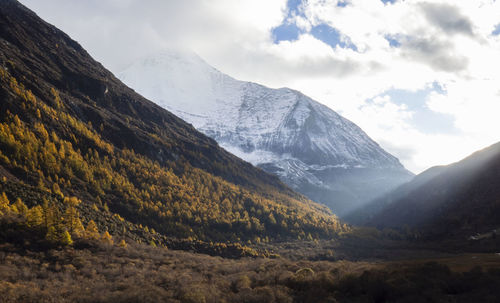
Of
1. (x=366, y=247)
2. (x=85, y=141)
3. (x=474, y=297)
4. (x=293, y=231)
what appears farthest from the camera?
(x=293, y=231)

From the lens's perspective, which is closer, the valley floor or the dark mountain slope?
the valley floor

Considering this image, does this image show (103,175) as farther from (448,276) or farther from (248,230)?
(448,276)

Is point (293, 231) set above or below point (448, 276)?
below

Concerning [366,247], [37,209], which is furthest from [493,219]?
[37,209]

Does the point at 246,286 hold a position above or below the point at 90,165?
below

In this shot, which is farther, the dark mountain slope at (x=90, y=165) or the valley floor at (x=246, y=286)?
the dark mountain slope at (x=90, y=165)

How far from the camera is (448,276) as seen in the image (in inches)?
1396

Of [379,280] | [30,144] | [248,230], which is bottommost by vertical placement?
[248,230]

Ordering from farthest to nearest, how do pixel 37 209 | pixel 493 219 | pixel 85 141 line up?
1. pixel 85 141
2. pixel 493 219
3. pixel 37 209

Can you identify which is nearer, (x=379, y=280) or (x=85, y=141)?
(x=379, y=280)

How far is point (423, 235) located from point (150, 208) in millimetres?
152475

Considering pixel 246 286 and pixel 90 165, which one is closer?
pixel 246 286

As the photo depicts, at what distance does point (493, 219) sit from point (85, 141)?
684 feet

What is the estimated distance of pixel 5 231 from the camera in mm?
55000
